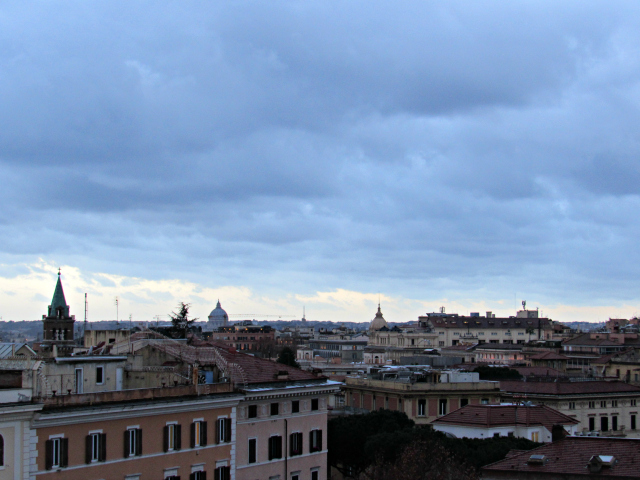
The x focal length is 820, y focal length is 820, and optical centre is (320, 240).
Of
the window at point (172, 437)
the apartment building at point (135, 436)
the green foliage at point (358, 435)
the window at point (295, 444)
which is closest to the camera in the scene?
the apartment building at point (135, 436)

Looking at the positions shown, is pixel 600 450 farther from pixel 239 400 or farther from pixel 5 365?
pixel 5 365

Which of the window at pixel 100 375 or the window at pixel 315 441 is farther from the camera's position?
the window at pixel 315 441

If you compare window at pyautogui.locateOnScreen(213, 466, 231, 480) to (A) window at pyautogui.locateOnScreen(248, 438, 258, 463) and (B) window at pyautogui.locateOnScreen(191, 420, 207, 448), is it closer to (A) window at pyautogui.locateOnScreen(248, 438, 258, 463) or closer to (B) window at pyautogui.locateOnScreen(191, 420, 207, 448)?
(B) window at pyautogui.locateOnScreen(191, 420, 207, 448)

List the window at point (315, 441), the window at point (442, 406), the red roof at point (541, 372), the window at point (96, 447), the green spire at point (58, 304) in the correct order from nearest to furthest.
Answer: the window at point (96, 447) < the window at point (315, 441) < the window at point (442, 406) < the red roof at point (541, 372) < the green spire at point (58, 304)

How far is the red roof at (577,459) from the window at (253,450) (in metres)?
13.1

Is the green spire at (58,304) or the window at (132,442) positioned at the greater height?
the green spire at (58,304)

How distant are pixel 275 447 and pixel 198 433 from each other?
6.07 m

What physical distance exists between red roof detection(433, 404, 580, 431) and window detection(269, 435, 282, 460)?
53.8ft

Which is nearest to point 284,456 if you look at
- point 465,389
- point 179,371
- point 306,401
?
point 306,401

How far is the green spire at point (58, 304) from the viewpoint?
10256 centimetres

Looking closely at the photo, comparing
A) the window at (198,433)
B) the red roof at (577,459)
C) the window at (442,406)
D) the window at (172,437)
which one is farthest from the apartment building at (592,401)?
the window at (172,437)

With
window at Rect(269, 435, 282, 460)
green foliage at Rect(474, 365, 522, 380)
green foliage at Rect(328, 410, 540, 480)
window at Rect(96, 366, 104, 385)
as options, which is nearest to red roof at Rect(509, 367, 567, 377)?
green foliage at Rect(474, 365, 522, 380)

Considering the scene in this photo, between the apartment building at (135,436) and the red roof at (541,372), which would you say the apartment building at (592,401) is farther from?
the apartment building at (135,436)

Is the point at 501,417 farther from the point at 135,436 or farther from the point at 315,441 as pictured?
the point at 135,436
